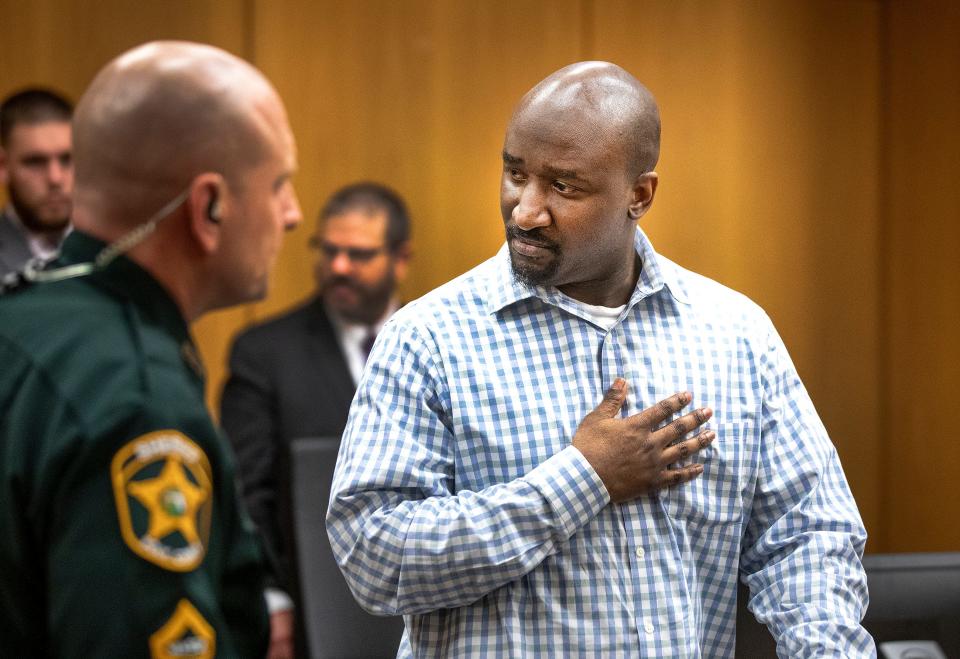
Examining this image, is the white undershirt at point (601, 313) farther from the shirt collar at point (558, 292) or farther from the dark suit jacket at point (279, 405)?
the dark suit jacket at point (279, 405)

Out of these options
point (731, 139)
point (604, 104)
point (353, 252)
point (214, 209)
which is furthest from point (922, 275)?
point (214, 209)

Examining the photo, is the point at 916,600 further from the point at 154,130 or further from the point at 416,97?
the point at 416,97

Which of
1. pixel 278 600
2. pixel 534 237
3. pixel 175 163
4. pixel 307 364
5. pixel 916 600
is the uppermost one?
pixel 175 163

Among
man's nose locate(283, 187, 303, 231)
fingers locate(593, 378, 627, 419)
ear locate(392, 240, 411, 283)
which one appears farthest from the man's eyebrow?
ear locate(392, 240, 411, 283)

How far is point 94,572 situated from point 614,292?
44.1 inches

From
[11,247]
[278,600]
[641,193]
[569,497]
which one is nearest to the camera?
[569,497]

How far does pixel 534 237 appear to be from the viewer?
6.18ft

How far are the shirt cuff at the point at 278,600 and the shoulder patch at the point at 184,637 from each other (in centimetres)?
244

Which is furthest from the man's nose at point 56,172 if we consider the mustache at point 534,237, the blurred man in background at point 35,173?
the mustache at point 534,237

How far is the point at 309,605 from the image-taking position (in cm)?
275

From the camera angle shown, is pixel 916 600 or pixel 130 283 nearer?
pixel 130 283

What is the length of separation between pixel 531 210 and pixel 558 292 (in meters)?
0.15

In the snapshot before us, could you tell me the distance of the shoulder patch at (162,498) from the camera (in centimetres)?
103

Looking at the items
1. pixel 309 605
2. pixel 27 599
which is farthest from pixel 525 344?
pixel 309 605
